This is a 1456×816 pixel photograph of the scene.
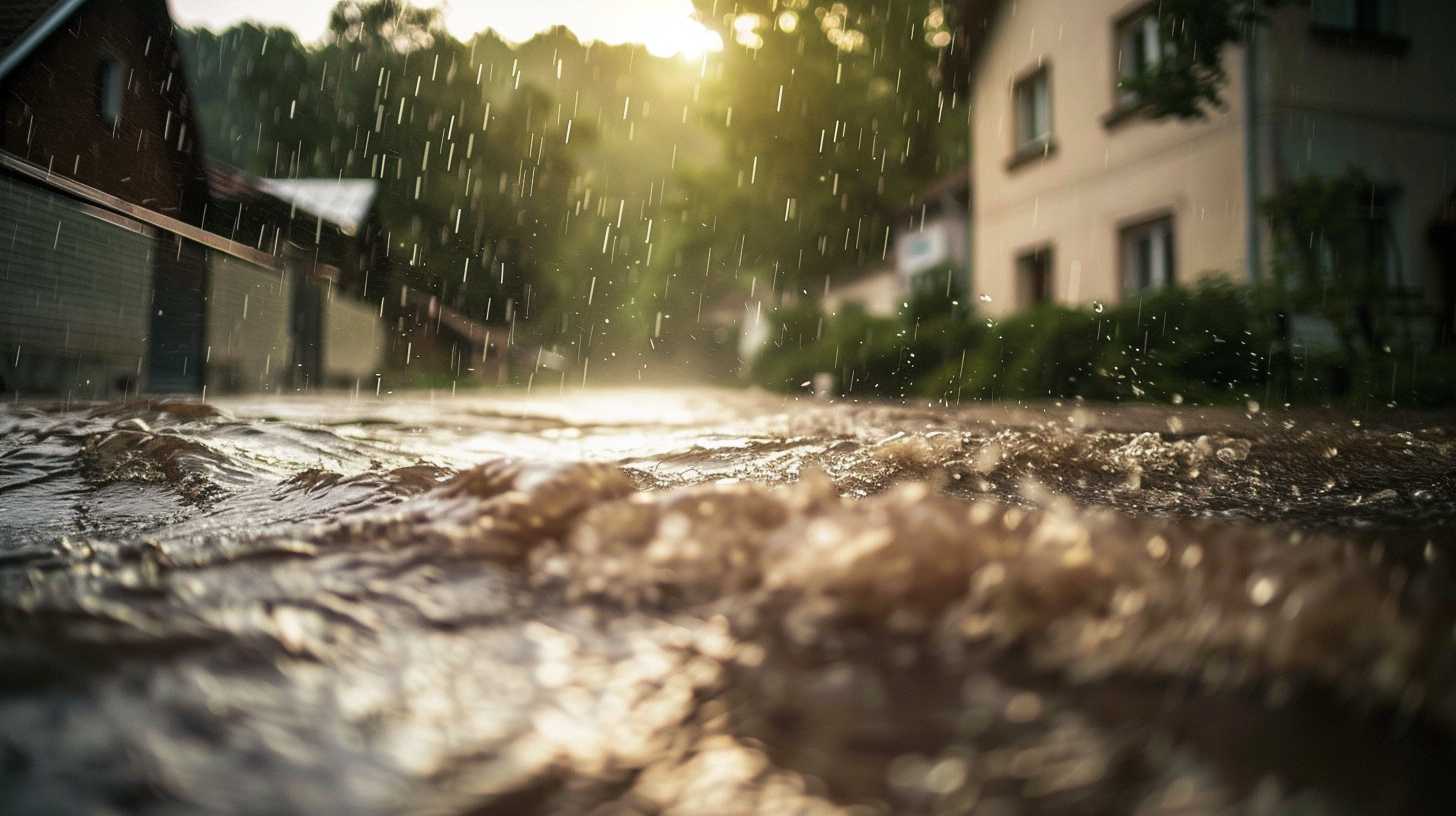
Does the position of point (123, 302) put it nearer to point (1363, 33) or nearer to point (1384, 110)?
point (1363, 33)

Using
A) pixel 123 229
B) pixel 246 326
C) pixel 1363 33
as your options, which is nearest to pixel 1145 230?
pixel 1363 33

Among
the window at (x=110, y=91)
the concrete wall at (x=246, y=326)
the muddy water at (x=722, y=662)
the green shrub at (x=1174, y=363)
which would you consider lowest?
the muddy water at (x=722, y=662)

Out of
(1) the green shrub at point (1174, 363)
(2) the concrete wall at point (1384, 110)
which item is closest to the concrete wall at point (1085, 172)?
(2) the concrete wall at point (1384, 110)

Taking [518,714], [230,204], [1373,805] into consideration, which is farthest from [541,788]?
[230,204]

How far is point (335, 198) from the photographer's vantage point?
73.4 ft

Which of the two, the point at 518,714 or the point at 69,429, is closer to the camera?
the point at 518,714

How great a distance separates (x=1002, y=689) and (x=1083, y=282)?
12.7 metres

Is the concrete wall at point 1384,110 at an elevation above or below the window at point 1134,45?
below

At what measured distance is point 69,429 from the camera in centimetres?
393

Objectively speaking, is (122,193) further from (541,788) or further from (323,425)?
(541,788)

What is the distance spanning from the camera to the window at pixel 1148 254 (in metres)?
11.4

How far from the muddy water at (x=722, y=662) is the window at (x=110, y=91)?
9.66 metres

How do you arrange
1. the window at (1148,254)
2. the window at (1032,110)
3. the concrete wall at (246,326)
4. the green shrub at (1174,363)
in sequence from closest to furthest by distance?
the green shrub at (1174,363) < the window at (1148,254) < the window at (1032,110) < the concrete wall at (246,326)

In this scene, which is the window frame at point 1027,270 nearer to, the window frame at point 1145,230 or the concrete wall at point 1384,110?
the window frame at point 1145,230
